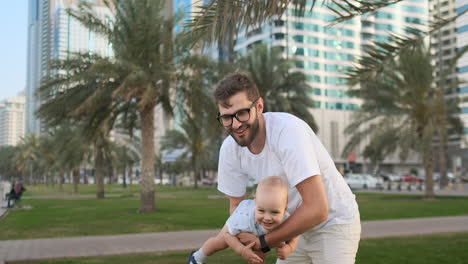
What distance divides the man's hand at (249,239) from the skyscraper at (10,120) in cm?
17355

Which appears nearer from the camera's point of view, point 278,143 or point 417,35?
point 278,143

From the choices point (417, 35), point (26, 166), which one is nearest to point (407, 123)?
point (417, 35)

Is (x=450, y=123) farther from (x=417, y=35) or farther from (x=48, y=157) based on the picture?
(x=48, y=157)

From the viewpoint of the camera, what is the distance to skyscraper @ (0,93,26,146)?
16325 centimetres

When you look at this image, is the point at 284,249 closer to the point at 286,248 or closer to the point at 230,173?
the point at 286,248

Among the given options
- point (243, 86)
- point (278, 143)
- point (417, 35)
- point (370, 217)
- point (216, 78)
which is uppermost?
point (216, 78)

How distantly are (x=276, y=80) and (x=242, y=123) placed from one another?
27.8m

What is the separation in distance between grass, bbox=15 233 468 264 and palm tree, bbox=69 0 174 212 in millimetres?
9512

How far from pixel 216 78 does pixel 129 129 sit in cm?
477

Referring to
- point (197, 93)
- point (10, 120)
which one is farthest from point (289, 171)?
point (10, 120)

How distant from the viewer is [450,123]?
2883cm

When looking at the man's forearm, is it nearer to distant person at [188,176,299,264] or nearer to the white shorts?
distant person at [188,176,299,264]

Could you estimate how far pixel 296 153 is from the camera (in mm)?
2330

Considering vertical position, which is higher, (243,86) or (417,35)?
(417,35)
